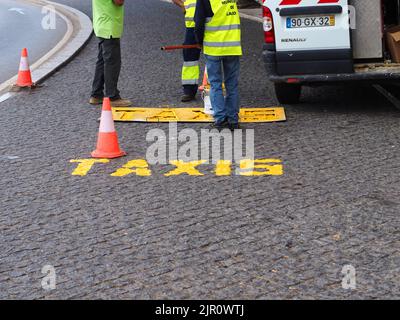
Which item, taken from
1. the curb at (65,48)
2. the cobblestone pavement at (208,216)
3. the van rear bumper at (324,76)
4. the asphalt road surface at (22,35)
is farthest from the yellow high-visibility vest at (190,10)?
the asphalt road surface at (22,35)

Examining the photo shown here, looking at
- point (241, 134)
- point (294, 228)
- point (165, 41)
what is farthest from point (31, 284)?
point (165, 41)

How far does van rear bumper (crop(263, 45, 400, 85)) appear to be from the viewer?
10.4 metres

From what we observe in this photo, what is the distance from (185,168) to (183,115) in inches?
91.6

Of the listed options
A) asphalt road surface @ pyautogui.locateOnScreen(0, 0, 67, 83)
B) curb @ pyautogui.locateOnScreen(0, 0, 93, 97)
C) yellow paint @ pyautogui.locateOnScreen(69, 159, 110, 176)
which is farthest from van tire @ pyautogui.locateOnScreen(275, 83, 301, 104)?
asphalt road surface @ pyautogui.locateOnScreen(0, 0, 67, 83)

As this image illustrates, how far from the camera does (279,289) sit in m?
5.51

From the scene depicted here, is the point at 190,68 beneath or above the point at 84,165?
above

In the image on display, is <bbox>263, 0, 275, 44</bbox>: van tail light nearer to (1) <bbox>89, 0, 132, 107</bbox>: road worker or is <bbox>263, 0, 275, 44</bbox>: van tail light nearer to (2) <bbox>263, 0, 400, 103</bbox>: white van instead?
(2) <bbox>263, 0, 400, 103</bbox>: white van

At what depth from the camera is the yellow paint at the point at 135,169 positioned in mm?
8281

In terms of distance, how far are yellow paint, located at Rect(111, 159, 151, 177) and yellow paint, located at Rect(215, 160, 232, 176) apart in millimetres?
588

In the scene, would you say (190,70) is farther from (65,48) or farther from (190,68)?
(65,48)

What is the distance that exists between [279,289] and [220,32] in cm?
482

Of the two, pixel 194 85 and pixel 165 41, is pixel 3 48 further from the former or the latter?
pixel 194 85

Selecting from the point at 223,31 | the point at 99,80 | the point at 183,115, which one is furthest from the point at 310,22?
the point at 99,80

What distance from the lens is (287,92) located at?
11234 mm
